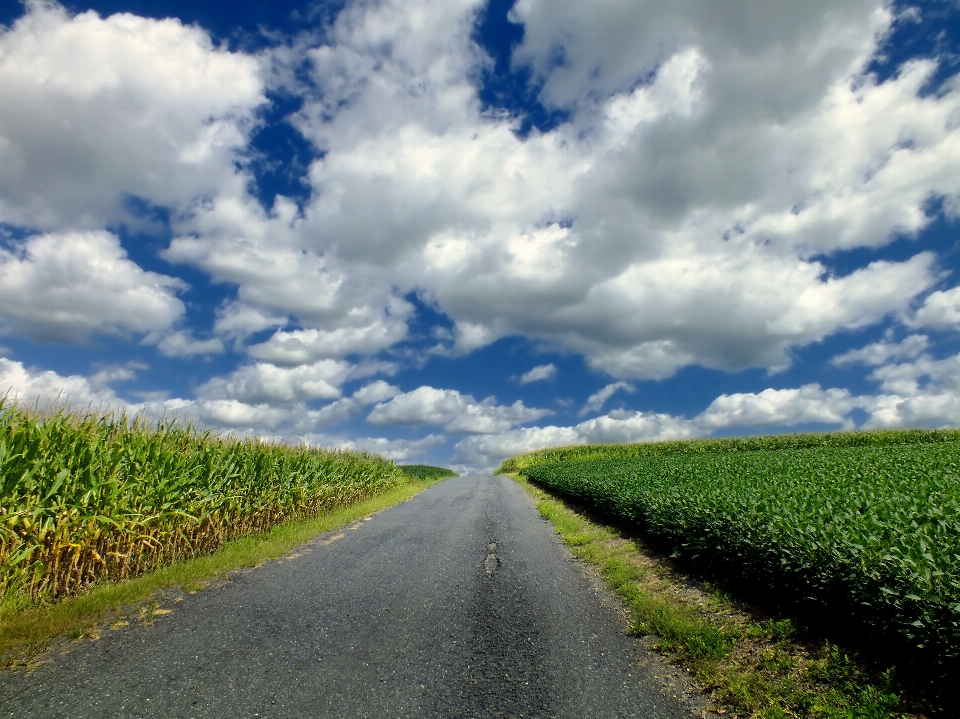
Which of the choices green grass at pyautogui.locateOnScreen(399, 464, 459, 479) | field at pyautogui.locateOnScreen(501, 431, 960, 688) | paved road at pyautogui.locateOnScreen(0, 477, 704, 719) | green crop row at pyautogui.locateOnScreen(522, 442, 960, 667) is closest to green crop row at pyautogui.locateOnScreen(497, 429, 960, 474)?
green grass at pyautogui.locateOnScreen(399, 464, 459, 479)

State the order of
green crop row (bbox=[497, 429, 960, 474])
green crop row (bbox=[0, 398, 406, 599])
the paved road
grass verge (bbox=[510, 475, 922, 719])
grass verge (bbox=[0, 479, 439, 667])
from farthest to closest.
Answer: green crop row (bbox=[497, 429, 960, 474]), green crop row (bbox=[0, 398, 406, 599]), grass verge (bbox=[0, 479, 439, 667]), the paved road, grass verge (bbox=[510, 475, 922, 719])

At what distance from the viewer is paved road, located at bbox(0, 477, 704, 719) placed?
461 centimetres

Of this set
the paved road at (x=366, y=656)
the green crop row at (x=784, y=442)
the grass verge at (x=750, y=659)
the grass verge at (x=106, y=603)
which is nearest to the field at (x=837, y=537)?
the grass verge at (x=750, y=659)

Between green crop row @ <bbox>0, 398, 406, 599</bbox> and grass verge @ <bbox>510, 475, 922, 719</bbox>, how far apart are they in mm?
8284

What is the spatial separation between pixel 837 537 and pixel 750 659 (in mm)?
1752

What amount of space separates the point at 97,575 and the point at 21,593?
4.75ft

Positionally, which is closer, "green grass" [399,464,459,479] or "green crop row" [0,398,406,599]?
"green crop row" [0,398,406,599]

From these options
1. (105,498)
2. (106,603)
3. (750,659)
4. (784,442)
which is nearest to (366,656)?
(750,659)

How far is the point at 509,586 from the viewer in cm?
833

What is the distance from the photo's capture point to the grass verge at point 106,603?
233 inches

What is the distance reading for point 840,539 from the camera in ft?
18.8

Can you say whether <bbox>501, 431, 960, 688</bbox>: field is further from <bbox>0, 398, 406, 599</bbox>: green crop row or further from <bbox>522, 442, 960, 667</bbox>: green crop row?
<bbox>0, 398, 406, 599</bbox>: green crop row

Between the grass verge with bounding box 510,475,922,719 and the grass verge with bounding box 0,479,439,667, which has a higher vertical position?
the grass verge with bounding box 0,479,439,667

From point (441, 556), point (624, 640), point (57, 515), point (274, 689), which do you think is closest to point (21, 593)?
point (57, 515)
